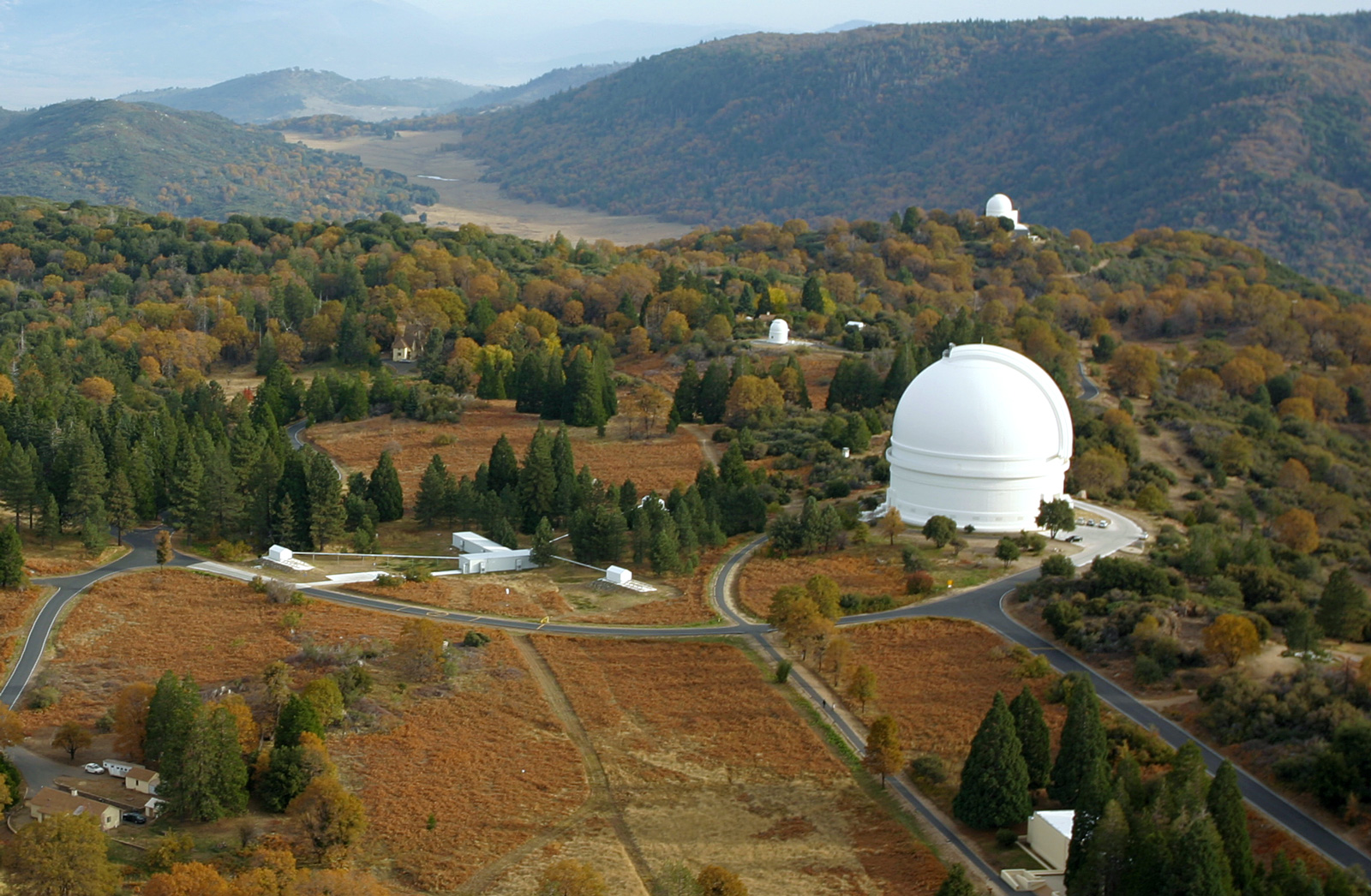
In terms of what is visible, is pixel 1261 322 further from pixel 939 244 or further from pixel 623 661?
pixel 623 661

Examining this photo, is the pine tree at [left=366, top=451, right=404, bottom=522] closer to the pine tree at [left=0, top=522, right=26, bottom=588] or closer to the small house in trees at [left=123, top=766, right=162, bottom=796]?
the pine tree at [left=0, top=522, right=26, bottom=588]

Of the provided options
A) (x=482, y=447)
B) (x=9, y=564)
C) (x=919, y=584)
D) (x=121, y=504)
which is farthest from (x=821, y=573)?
(x=9, y=564)

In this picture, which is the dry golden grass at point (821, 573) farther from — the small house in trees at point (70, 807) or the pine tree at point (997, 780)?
the small house in trees at point (70, 807)

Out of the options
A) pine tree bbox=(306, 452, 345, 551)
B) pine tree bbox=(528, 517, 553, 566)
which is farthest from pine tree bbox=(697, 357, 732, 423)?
pine tree bbox=(306, 452, 345, 551)

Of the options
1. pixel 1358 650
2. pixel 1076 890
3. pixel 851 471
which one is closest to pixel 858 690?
pixel 1076 890

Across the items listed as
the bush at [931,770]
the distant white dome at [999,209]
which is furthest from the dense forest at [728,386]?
the bush at [931,770]

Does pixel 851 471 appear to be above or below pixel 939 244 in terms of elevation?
below
